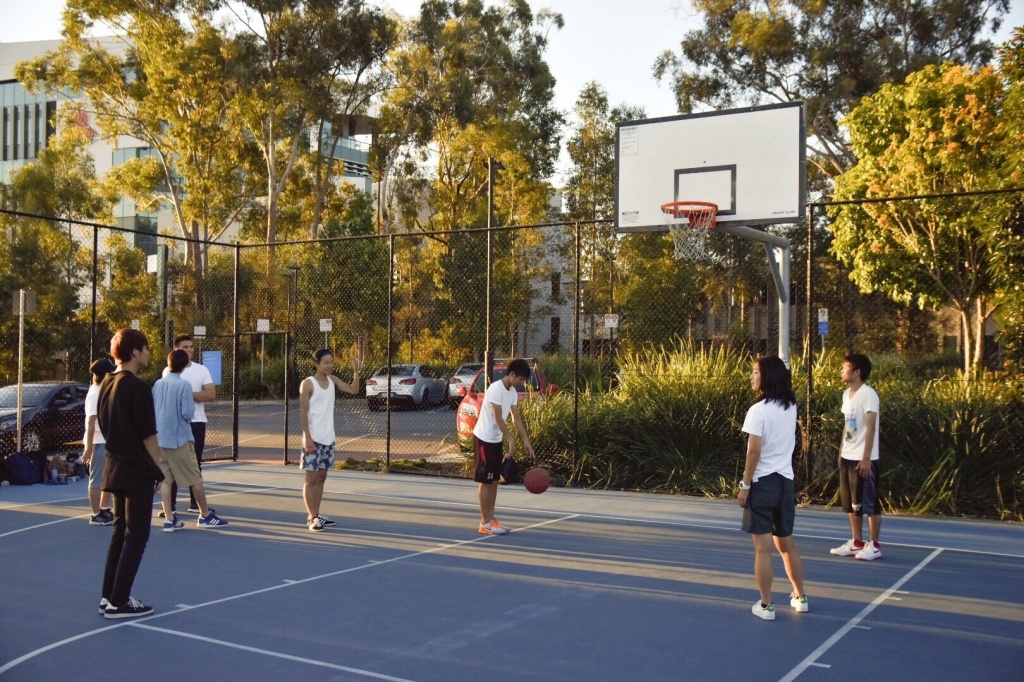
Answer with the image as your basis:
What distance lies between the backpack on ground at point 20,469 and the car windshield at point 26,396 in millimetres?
3920

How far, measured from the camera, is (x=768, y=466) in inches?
259

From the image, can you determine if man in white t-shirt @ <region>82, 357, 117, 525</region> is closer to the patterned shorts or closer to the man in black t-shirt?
the patterned shorts

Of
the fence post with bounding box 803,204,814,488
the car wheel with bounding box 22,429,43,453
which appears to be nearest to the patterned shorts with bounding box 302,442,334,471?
the fence post with bounding box 803,204,814,488

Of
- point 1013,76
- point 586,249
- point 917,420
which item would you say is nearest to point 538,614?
point 917,420

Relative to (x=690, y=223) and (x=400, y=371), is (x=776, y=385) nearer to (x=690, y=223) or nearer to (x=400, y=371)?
(x=690, y=223)

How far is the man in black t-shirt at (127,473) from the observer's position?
6.52m

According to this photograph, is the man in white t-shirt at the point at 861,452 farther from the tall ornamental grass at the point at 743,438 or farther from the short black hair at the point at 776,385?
the tall ornamental grass at the point at 743,438

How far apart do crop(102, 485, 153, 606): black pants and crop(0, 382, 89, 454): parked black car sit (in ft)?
36.7

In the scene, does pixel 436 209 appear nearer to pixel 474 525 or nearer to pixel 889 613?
pixel 474 525

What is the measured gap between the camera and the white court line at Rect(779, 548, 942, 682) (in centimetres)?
568

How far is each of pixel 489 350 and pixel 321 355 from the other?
15.2ft

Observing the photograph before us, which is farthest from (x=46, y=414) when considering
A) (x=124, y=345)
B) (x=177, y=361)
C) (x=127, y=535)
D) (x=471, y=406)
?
(x=127, y=535)

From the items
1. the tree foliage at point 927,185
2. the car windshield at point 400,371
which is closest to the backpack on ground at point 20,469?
the car windshield at point 400,371

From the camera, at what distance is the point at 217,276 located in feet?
127
